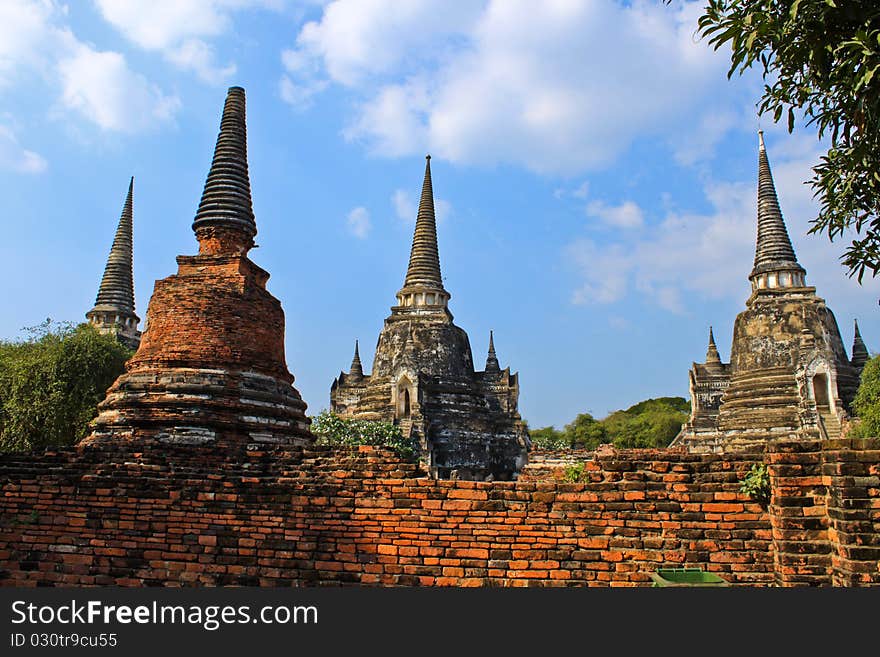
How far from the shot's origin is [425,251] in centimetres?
3781

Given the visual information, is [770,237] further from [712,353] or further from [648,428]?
[648,428]

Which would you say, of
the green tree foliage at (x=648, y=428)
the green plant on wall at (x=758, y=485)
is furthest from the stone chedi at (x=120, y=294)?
the green tree foliage at (x=648, y=428)

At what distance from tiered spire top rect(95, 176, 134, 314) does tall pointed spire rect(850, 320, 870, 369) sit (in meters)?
37.8

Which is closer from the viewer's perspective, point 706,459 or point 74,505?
point 706,459

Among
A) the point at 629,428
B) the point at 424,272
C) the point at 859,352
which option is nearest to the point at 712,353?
the point at 859,352

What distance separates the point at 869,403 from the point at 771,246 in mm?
11318

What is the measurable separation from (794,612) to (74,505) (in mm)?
8272

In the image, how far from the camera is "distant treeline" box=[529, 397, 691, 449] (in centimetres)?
6088

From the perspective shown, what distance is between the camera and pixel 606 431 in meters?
70.3

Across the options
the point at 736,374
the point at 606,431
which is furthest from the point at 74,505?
the point at 606,431

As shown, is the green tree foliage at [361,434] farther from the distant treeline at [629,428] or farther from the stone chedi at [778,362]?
the distant treeline at [629,428]

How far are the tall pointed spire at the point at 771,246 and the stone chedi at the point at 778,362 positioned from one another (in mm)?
42

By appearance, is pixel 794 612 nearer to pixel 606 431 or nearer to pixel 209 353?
pixel 209 353

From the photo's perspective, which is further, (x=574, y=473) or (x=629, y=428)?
(x=629, y=428)
